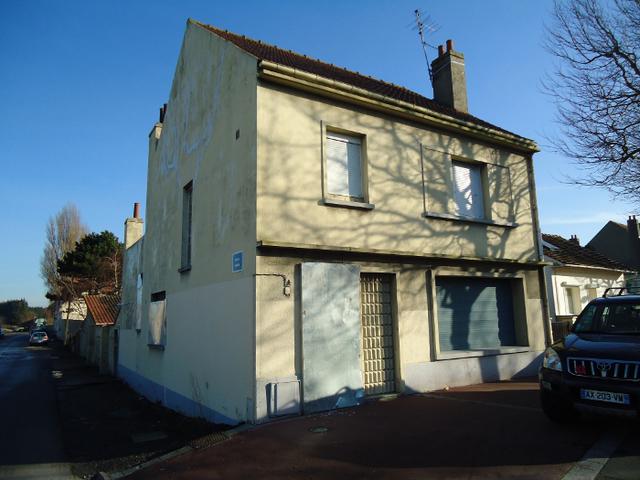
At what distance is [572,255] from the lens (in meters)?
19.2

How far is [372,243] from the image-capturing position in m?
8.67

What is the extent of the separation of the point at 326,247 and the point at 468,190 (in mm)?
4725

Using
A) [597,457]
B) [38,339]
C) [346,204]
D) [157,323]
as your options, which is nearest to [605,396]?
[597,457]

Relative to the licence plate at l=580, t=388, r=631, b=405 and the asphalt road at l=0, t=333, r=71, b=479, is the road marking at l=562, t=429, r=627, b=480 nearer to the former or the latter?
the licence plate at l=580, t=388, r=631, b=405

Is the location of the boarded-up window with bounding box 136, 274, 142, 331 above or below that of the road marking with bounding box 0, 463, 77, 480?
above

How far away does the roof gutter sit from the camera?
26.2 ft

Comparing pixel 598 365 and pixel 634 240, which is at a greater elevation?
pixel 634 240

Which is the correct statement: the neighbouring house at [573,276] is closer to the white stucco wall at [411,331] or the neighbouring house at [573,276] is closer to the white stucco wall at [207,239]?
the white stucco wall at [411,331]

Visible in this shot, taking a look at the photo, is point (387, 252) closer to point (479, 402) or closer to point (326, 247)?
point (326, 247)

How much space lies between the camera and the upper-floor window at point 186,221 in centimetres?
1111

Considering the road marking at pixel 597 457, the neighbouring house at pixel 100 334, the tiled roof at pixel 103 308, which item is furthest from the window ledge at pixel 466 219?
the tiled roof at pixel 103 308

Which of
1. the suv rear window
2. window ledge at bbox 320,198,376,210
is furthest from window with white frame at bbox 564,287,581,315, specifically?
window ledge at bbox 320,198,376,210

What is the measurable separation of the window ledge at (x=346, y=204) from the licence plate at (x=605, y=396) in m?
4.71

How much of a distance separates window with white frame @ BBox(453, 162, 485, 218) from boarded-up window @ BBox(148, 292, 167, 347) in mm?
8036
